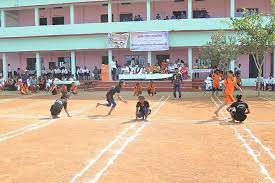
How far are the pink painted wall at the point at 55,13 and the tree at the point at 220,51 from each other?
585 inches

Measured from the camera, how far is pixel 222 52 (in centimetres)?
2559

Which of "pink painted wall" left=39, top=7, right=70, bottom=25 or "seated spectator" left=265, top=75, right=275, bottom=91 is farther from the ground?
"pink painted wall" left=39, top=7, right=70, bottom=25

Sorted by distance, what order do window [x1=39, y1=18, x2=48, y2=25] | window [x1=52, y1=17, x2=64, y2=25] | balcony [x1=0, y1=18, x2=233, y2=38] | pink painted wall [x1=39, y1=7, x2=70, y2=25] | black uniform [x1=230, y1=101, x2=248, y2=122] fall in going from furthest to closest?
window [x1=39, y1=18, x2=48, y2=25] → window [x1=52, y1=17, x2=64, y2=25] → pink painted wall [x1=39, y1=7, x2=70, y2=25] → balcony [x1=0, y1=18, x2=233, y2=38] → black uniform [x1=230, y1=101, x2=248, y2=122]

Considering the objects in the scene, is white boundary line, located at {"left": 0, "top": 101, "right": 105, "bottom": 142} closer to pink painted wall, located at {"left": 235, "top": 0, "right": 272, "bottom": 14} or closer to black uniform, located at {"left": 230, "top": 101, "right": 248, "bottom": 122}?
black uniform, located at {"left": 230, "top": 101, "right": 248, "bottom": 122}

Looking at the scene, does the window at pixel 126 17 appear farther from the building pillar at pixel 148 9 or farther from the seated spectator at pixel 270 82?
the seated spectator at pixel 270 82

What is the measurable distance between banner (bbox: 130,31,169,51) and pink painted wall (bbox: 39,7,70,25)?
8.13m

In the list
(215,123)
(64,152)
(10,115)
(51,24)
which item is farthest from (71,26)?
(64,152)

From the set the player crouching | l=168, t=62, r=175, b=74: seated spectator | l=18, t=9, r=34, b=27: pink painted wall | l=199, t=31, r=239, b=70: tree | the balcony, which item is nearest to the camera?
the player crouching

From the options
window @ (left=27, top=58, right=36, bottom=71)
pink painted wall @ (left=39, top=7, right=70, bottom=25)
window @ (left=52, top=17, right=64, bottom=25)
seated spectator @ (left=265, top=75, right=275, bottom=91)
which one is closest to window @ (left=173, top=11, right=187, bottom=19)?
seated spectator @ (left=265, top=75, right=275, bottom=91)

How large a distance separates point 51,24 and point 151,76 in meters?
12.9

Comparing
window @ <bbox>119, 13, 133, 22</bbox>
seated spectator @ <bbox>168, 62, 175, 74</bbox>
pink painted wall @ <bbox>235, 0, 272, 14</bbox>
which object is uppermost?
pink painted wall @ <bbox>235, 0, 272, 14</bbox>

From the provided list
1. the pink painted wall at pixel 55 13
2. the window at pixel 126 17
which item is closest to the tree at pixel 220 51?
the window at pixel 126 17

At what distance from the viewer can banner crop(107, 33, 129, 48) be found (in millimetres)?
33000

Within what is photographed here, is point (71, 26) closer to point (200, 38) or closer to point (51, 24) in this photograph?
point (51, 24)
